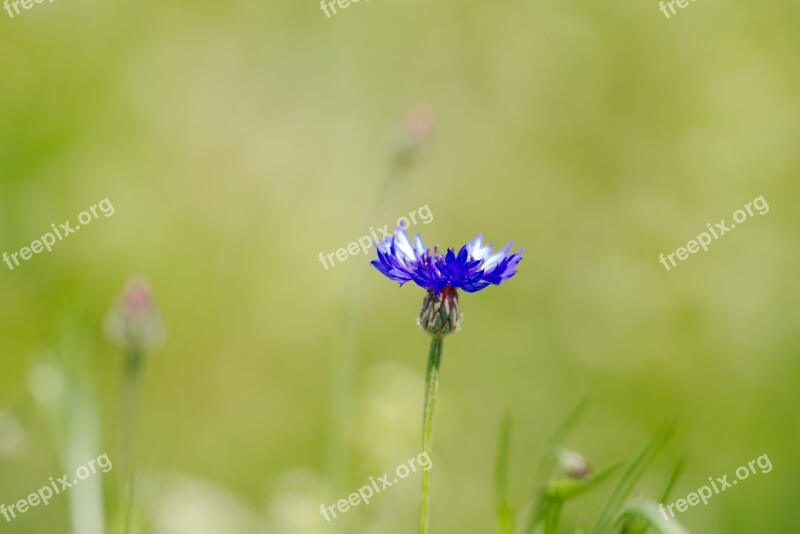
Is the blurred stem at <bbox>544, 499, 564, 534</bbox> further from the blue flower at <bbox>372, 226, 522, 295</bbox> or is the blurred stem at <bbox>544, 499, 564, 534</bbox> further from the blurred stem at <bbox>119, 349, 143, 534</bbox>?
the blurred stem at <bbox>119, 349, 143, 534</bbox>

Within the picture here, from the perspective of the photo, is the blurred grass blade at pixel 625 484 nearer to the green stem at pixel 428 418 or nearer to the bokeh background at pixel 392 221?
the green stem at pixel 428 418

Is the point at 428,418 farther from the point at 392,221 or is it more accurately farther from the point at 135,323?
the point at 392,221

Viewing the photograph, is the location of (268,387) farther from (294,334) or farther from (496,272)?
(496,272)

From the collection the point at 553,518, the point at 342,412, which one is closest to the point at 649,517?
the point at 553,518

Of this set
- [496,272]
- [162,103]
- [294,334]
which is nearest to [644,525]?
[496,272]

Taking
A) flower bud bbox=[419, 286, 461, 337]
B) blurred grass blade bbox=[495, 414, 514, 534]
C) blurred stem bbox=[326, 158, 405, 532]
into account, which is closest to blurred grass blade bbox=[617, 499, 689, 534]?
blurred grass blade bbox=[495, 414, 514, 534]

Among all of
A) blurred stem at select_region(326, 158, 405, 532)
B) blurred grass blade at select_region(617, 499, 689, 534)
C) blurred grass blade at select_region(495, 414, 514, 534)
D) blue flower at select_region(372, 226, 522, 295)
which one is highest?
blurred stem at select_region(326, 158, 405, 532)

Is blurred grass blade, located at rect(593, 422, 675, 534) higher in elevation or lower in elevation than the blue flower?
lower
